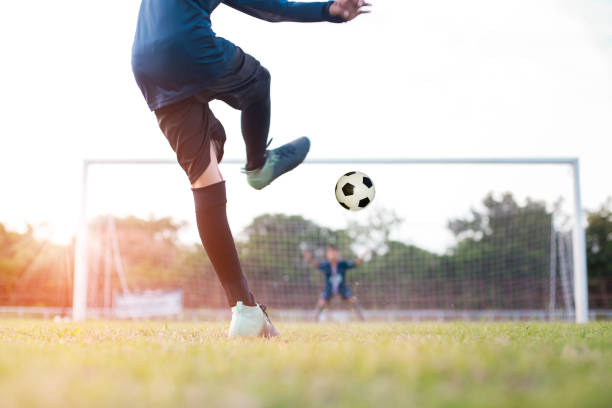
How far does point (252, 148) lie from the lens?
9.97 ft

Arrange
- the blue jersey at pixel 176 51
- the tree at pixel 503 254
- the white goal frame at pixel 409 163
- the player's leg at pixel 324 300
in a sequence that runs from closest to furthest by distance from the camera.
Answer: the blue jersey at pixel 176 51 → the white goal frame at pixel 409 163 → the player's leg at pixel 324 300 → the tree at pixel 503 254

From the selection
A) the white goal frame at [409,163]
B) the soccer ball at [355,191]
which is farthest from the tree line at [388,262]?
the soccer ball at [355,191]

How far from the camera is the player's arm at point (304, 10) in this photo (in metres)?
2.71

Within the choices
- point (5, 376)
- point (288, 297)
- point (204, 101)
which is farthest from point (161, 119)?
point (288, 297)

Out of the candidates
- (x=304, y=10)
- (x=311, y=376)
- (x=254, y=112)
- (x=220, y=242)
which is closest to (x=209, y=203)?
(x=220, y=242)

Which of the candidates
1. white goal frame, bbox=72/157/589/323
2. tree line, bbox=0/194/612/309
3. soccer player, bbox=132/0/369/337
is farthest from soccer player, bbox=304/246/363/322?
soccer player, bbox=132/0/369/337

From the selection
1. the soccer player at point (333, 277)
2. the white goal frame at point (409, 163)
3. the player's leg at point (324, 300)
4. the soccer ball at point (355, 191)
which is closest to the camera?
the soccer ball at point (355, 191)

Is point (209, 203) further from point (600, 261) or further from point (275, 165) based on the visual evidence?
point (600, 261)

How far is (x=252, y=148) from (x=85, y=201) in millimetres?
7005

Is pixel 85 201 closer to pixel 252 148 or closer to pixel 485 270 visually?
pixel 252 148

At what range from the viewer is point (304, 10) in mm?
2758

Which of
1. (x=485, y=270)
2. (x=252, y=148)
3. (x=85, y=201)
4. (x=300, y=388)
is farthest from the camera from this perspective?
(x=485, y=270)

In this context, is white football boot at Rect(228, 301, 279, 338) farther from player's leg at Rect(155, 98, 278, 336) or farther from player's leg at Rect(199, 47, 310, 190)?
player's leg at Rect(199, 47, 310, 190)

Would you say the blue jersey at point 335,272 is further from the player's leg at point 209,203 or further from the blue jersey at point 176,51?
the blue jersey at point 176,51
